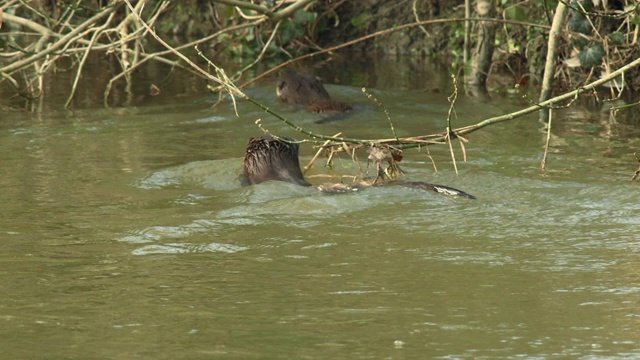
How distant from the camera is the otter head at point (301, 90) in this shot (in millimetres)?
11938

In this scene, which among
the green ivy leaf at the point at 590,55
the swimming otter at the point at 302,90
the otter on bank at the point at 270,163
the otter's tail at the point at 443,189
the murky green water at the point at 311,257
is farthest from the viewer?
the swimming otter at the point at 302,90

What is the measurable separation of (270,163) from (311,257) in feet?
7.63

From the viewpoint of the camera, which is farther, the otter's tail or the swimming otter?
the swimming otter

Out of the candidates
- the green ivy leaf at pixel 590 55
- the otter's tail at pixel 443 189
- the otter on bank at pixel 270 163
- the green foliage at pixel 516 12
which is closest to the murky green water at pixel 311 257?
the otter's tail at pixel 443 189

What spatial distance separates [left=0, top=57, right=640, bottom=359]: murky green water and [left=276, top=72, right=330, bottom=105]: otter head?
8.05 feet

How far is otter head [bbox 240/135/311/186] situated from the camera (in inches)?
312

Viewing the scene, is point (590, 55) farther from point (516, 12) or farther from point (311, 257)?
point (311, 257)

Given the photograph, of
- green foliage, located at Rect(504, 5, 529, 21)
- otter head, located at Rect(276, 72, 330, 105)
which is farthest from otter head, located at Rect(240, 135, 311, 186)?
green foliage, located at Rect(504, 5, 529, 21)

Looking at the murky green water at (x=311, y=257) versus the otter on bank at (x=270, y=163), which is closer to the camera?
the murky green water at (x=311, y=257)

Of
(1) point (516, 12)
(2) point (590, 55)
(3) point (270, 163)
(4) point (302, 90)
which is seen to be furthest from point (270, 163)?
(1) point (516, 12)

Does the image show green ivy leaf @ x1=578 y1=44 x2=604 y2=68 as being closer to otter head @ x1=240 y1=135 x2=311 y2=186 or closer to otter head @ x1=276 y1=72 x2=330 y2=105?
otter head @ x1=276 y1=72 x2=330 y2=105

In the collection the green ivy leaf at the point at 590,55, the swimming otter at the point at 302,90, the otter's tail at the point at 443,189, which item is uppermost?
the green ivy leaf at the point at 590,55

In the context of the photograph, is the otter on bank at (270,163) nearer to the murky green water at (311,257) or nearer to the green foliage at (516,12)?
the murky green water at (311,257)

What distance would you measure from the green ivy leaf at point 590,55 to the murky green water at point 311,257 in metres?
0.86
